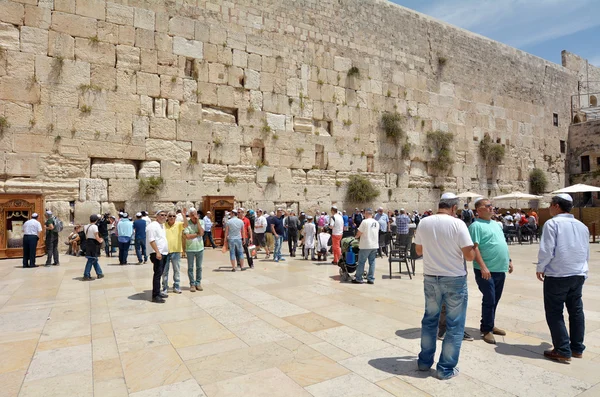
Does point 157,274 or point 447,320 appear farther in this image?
point 157,274

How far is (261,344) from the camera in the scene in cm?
410

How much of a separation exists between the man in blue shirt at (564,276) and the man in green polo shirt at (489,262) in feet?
1.58

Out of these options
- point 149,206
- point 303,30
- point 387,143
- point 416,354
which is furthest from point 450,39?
point 416,354

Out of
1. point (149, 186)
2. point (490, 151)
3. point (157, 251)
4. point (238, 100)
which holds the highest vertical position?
point (238, 100)

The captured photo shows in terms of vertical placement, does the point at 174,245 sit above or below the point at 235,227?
below

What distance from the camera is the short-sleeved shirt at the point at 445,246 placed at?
3.41 metres

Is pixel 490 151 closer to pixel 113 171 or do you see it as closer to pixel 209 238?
pixel 209 238

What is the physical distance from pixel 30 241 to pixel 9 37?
562 centimetres

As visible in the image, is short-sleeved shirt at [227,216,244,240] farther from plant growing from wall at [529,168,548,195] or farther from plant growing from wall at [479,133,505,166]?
plant growing from wall at [529,168,548,195]

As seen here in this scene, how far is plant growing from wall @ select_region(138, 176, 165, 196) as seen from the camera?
39.2 ft

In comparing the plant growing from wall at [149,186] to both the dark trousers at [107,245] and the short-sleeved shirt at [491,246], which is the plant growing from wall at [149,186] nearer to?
the dark trousers at [107,245]

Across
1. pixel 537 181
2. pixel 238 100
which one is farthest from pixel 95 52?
pixel 537 181

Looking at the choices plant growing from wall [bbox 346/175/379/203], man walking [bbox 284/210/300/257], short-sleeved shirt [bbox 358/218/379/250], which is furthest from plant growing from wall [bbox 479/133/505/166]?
short-sleeved shirt [bbox 358/218/379/250]

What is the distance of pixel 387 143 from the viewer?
1681 cm
